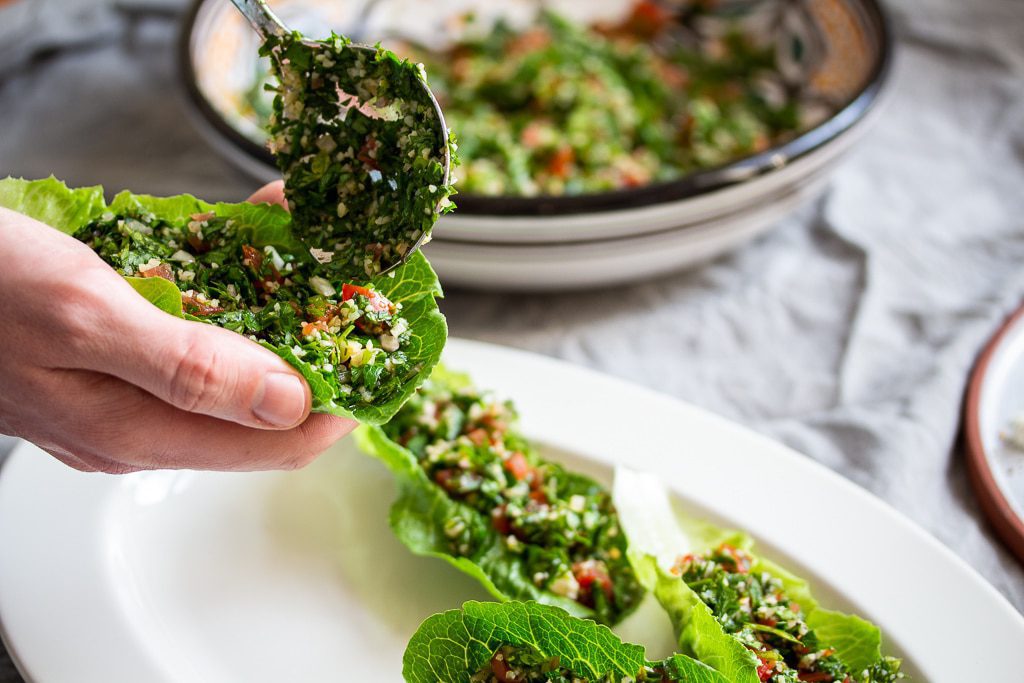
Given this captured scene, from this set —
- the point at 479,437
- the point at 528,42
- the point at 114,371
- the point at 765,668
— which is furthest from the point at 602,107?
the point at 114,371

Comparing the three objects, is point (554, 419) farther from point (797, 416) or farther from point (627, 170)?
point (627, 170)

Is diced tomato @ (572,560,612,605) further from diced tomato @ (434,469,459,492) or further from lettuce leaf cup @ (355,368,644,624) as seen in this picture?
diced tomato @ (434,469,459,492)

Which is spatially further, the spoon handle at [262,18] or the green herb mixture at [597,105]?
the green herb mixture at [597,105]

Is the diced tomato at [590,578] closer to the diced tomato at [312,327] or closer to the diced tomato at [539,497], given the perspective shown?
the diced tomato at [539,497]

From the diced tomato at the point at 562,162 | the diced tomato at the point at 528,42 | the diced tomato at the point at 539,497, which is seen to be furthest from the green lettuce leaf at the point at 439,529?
the diced tomato at the point at 528,42

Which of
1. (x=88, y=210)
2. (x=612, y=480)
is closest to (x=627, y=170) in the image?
(x=612, y=480)

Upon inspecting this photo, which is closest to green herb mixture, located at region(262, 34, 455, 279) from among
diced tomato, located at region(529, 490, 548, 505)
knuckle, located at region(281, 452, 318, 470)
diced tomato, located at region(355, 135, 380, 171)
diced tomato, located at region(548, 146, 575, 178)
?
diced tomato, located at region(355, 135, 380, 171)
